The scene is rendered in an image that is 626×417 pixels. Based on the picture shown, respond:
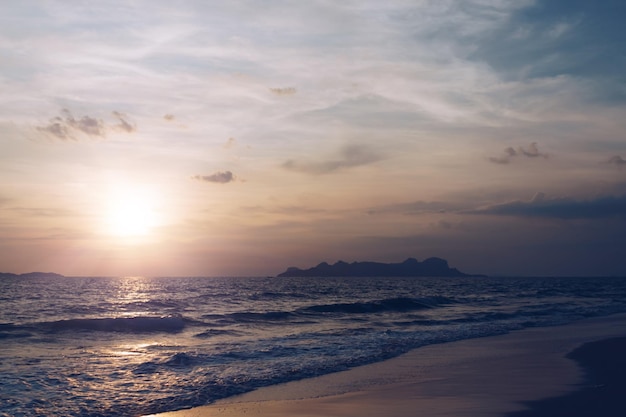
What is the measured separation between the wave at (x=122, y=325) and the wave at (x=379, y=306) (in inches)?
541

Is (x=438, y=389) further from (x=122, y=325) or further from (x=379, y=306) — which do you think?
(x=379, y=306)

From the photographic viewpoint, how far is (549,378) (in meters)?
15.9

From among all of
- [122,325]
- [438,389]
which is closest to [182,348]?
[122,325]

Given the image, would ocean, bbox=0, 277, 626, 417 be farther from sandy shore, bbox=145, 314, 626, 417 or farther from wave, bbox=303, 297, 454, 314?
sandy shore, bbox=145, 314, 626, 417

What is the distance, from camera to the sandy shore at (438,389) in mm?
12328

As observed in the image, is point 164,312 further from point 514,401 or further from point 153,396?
point 514,401

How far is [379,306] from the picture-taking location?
49.9 metres

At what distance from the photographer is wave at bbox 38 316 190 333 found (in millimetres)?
30156

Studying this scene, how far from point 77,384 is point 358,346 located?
11596 mm

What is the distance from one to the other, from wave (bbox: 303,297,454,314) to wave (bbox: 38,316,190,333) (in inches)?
541

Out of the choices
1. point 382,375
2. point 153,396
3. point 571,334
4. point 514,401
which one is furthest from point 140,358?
point 571,334

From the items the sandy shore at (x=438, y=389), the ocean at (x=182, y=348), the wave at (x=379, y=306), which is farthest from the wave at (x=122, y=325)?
the sandy shore at (x=438, y=389)

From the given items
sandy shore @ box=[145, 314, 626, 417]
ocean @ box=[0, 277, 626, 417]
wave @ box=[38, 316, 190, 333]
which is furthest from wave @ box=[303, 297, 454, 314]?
sandy shore @ box=[145, 314, 626, 417]

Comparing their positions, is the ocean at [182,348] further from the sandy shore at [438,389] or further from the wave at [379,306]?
the sandy shore at [438,389]
